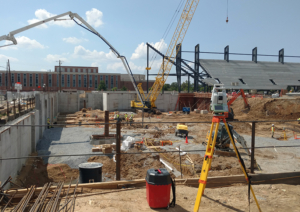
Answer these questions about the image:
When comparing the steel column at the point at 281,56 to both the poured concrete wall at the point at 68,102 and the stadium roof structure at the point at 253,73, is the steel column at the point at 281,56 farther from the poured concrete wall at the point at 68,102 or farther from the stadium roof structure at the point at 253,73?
the poured concrete wall at the point at 68,102

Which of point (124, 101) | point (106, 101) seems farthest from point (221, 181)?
point (124, 101)

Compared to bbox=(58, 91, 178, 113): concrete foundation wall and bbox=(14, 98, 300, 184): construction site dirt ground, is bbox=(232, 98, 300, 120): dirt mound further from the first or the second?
bbox=(58, 91, 178, 113): concrete foundation wall

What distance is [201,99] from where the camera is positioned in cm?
4147

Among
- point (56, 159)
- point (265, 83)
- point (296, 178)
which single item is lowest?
point (56, 159)

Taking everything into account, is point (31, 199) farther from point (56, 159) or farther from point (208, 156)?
point (56, 159)

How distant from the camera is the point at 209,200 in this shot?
4656 mm

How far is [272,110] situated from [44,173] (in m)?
26.6

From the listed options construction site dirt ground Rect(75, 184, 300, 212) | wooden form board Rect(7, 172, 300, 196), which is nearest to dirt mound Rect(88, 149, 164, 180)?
wooden form board Rect(7, 172, 300, 196)

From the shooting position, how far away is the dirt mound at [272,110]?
2694 centimetres

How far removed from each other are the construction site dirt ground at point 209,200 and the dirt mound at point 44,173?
20.8 ft

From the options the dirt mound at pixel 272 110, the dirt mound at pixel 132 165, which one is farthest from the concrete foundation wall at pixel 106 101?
the dirt mound at pixel 132 165

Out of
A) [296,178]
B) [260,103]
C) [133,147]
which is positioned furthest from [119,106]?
[296,178]

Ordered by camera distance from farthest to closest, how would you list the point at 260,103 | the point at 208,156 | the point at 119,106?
1. the point at 119,106
2. the point at 260,103
3. the point at 208,156

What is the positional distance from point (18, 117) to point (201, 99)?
3364cm
